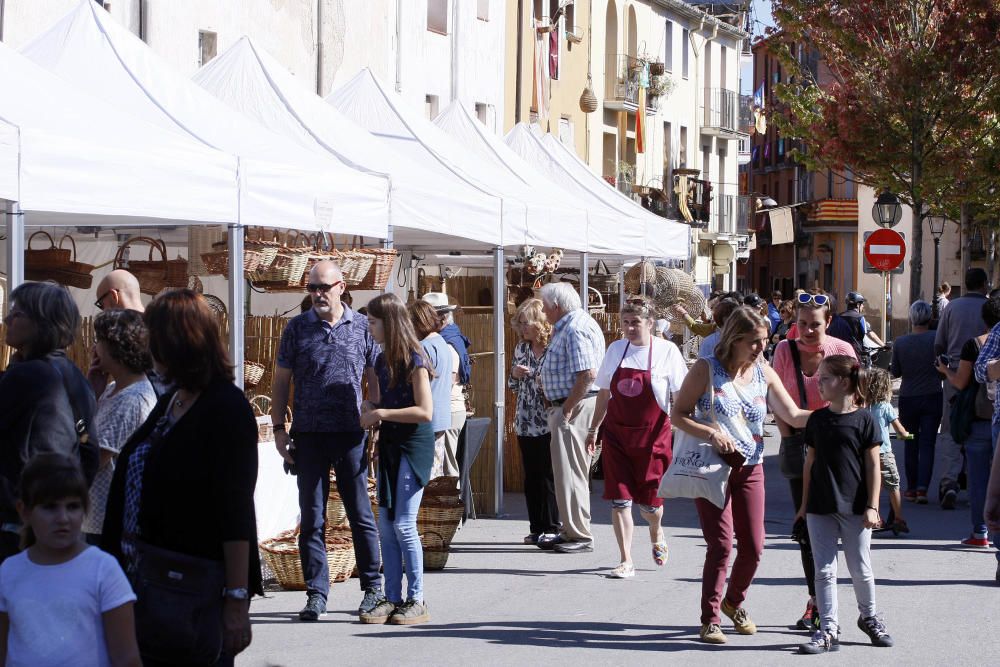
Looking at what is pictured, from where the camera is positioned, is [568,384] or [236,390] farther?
[568,384]

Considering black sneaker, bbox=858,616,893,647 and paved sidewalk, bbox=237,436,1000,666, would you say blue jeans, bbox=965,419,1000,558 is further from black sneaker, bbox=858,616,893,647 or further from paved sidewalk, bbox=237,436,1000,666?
black sneaker, bbox=858,616,893,647

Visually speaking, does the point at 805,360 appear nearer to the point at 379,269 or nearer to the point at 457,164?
the point at 379,269

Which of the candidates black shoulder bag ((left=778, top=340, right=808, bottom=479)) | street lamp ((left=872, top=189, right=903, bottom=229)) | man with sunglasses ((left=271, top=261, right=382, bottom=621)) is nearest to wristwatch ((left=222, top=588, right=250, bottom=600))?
man with sunglasses ((left=271, top=261, right=382, bottom=621))

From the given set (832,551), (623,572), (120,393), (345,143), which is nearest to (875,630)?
(832,551)

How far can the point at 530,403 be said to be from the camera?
36.2ft

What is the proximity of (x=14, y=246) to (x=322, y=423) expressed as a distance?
1847mm

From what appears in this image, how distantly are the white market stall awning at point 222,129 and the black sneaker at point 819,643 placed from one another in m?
3.69

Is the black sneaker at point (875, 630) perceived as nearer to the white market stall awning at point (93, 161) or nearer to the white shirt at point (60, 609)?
the white market stall awning at point (93, 161)

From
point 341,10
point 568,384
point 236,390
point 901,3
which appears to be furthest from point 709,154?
point 236,390

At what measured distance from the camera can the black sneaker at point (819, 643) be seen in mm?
7648

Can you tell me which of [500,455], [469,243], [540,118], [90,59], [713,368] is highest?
[540,118]

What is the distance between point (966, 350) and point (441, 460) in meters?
3.63

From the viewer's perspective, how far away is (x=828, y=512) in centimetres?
753

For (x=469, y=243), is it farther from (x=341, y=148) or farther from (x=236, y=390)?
(x=236, y=390)
